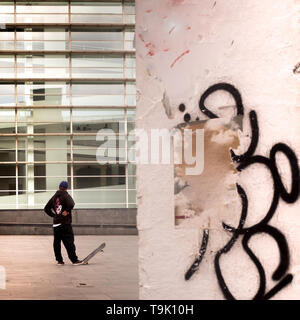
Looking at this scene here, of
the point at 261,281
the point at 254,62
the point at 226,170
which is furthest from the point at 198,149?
the point at 261,281

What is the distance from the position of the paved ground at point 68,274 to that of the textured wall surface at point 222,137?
5161 millimetres

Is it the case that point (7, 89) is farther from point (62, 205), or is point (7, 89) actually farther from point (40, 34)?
point (62, 205)

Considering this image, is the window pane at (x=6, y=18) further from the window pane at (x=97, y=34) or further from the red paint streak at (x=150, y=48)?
the red paint streak at (x=150, y=48)

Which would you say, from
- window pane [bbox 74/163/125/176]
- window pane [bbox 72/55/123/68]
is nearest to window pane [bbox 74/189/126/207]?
window pane [bbox 74/163/125/176]

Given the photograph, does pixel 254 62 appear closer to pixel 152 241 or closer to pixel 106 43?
pixel 152 241

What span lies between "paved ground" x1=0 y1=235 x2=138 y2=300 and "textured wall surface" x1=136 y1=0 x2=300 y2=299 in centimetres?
516

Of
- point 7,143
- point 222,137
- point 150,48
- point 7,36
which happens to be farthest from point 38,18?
point 222,137

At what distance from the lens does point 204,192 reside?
2.96 metres

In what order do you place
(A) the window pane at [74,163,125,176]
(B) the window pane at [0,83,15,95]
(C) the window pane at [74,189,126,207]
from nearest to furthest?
1. (C) the window pane at [74,189,126,207]
2. (A) the window pane at [74,163,125,176]
3. (B) the window pane at [0,83,15,95]

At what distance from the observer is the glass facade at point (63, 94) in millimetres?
25297

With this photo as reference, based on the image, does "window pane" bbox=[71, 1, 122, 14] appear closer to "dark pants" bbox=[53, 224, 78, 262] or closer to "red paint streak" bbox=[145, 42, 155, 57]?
"dark pants" bbox=[53, 224, 78, 262]

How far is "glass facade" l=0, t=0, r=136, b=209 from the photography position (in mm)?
25297

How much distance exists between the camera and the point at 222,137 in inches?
116

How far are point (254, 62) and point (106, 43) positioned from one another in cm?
2326
